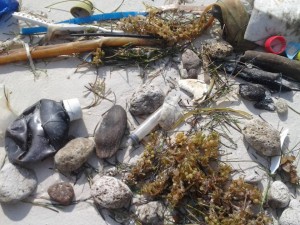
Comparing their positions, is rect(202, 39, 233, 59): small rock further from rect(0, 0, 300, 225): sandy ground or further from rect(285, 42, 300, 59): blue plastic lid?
rect(285, 42, 300, 59): blue plastic lid

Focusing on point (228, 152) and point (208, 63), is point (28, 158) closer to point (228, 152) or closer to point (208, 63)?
point (228, 152)

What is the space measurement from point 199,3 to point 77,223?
2.72m

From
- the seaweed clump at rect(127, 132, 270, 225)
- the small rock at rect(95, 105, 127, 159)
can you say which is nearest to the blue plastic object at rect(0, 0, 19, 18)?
the small rock at rect(95, 105, 127, 159)

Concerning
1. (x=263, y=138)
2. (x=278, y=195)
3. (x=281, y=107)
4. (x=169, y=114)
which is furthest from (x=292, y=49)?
(x=278, y=195)

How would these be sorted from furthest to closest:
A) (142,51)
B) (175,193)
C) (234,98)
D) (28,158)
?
1. (142,51)
2. (234,98)
3. (28,158)
4. (175,193)

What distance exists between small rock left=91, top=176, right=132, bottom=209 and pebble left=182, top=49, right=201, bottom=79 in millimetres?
1314

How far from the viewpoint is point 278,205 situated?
3.21 m

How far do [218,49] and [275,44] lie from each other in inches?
24.3

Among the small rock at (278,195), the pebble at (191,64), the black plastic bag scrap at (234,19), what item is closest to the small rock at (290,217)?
the small rock at (278,195)

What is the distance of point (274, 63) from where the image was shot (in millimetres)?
3980

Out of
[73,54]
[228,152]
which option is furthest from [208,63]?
[73,54]

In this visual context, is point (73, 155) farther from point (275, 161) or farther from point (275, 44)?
point (275, 44)

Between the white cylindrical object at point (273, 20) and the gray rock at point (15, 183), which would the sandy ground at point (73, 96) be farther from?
the white cylindrical object at point (273, 20)

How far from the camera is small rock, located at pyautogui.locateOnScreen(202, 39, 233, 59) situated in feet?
13.2
